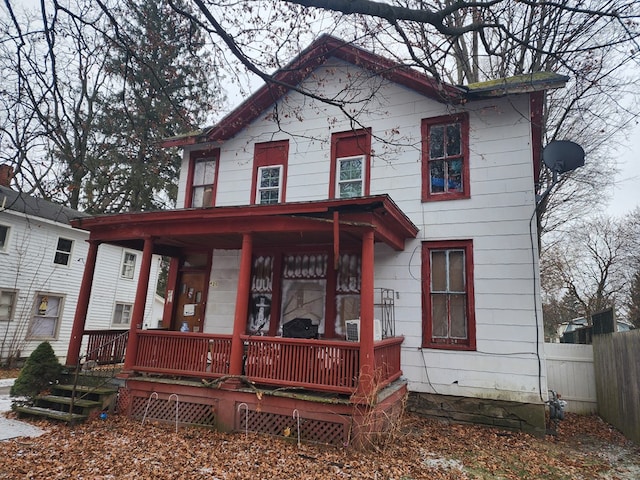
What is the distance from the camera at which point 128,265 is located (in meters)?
19.8

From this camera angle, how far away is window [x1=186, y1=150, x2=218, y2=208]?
1104 centimetres

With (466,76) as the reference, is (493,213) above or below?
below

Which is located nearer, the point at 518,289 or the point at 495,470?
the point at 495,470

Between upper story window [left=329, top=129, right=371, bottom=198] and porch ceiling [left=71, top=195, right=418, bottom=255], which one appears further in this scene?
upper story window [left=329, top=129, right=371, bottom=198]

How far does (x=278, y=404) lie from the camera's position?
6.60 metres

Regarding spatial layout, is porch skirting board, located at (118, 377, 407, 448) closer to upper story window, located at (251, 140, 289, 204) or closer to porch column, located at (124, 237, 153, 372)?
porch column, located at (124, 237, 153, 372)

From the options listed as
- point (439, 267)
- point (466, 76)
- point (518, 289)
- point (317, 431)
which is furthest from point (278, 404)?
point (466, 76)

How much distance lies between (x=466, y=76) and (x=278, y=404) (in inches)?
569

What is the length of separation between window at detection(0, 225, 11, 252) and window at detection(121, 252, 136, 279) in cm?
510

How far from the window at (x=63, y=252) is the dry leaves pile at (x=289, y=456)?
38.5ft

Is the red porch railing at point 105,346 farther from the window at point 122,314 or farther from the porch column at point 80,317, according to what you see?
the window at point 122,314

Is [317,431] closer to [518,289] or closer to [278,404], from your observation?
[278,404]

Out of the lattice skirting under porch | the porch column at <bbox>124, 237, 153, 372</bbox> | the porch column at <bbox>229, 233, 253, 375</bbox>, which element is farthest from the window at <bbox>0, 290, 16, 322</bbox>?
the lattice skirting under porch

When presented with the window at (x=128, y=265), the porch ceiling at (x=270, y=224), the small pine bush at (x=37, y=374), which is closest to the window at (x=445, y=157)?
the porch ceiling at (x=270, y=224)
